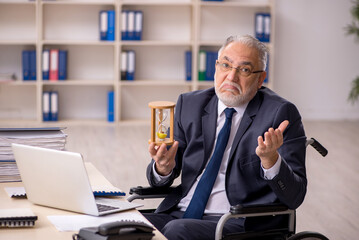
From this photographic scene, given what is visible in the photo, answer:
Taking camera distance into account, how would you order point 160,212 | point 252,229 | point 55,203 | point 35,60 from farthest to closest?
point 35,60
point 160,212
point 252,229
point 55,203

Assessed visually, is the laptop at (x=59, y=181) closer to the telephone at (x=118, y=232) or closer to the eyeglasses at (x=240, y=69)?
the telephone at (x=118, y=232)

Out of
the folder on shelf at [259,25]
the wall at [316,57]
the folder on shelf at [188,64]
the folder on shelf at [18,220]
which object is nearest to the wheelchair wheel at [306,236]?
the folder on shelf at [18,220]

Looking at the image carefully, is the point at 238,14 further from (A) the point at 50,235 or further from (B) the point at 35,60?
(A) the point at 50,235

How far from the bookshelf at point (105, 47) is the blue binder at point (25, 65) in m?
0.10

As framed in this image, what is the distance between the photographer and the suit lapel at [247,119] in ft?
8.16

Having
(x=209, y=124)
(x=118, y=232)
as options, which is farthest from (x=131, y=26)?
(x=118, y=232)

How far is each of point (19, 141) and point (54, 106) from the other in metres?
4.86

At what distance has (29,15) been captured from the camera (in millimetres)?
7258

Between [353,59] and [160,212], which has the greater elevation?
[353,59]

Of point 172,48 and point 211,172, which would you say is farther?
point 172,48

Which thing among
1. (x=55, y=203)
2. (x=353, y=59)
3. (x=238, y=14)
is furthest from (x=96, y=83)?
(x=55, y=203)

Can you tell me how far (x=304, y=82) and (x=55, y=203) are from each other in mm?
6129

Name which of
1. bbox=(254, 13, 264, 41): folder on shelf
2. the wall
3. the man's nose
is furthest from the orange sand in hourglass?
the wall

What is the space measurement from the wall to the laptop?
590cm
